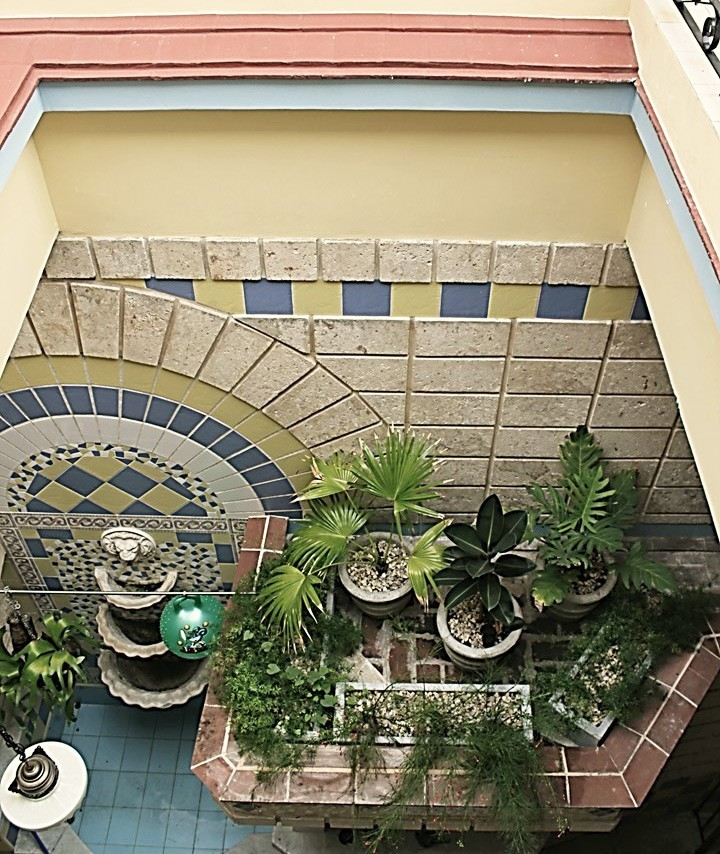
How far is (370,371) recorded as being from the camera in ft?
12.8

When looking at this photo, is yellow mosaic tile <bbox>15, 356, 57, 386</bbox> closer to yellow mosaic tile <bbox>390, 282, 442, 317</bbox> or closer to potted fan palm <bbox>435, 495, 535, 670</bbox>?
yellow mosaic tile <bbox>390, 282, 442, 317</bbox>

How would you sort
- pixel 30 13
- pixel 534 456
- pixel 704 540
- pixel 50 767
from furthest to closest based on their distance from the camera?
pixel 704 540 < pixel 534 456 < pixel 50 767 < pixel 30 13

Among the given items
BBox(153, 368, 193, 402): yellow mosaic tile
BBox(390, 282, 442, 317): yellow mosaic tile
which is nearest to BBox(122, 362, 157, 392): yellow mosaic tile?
BBox(153, 368, 193, 402): yellow mosaic tile

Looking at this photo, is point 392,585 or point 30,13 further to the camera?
point 392,585

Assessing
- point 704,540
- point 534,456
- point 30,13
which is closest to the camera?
point 30,13

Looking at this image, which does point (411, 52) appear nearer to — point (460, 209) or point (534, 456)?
point (460, 209)

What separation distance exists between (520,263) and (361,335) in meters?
0.73

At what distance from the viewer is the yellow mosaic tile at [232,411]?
13.4ft

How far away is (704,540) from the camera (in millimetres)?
4660

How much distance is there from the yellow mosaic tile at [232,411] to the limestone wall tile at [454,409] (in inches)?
30.0

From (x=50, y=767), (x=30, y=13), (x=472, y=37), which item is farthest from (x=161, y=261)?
(x=50, y=767)

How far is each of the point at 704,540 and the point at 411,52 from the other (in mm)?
3019

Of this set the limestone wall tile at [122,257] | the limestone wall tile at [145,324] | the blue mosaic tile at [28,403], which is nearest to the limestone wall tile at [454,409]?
the limestone wall tile at [145,324]

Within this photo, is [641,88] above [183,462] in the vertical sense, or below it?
above
